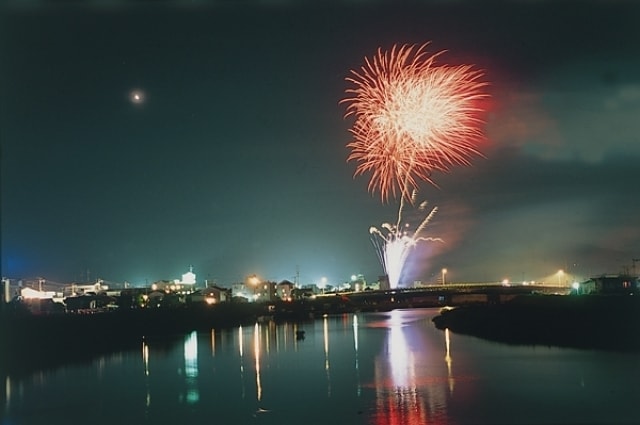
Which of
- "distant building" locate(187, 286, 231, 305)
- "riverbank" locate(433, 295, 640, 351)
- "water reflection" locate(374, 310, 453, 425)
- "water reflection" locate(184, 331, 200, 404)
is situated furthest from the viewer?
"distant building" locate(187, 286, 231, 305)

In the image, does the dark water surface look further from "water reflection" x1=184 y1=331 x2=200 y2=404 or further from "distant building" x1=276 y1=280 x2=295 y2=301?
"distant building" x1=276 y1=280 x2=295 y2=301

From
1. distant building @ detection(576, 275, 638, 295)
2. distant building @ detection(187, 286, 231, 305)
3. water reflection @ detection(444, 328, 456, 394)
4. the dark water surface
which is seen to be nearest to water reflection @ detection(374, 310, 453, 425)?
the dark water surface

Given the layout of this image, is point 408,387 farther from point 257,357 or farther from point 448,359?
point 257,357

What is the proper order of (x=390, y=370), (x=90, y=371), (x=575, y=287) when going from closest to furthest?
(x=390, y=370)
(x=90, y=371)
(x=575, y=287)

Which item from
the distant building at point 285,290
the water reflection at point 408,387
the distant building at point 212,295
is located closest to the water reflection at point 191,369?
the water reflection at point 408,387

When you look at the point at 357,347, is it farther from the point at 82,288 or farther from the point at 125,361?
the point at 82,288

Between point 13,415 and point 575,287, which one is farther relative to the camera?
point 575,287

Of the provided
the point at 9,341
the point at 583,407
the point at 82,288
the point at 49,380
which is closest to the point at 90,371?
the point at 49,380
